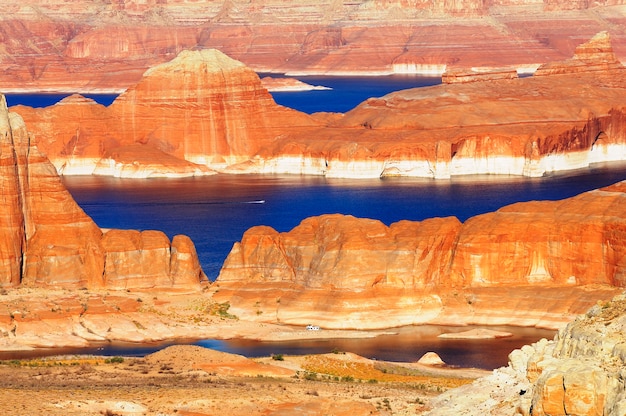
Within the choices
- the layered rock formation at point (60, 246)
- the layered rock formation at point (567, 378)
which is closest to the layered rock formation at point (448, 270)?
the layered rock formation at point (60, 246)

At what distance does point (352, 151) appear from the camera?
14075 centimetres

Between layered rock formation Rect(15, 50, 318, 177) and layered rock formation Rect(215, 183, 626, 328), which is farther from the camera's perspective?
layered rock formation Rect(15, 50, 318, 177)

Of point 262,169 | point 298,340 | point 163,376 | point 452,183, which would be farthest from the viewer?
point 262,169

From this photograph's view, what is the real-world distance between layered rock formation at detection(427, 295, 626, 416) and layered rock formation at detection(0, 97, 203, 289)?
35.4 meters

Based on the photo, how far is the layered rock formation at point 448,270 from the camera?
69.8m

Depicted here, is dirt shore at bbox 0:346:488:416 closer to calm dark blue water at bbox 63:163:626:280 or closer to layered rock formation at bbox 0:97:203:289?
layered rock formation at bbox 0:97:203:289

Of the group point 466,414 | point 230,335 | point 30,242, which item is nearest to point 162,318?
point 230,335

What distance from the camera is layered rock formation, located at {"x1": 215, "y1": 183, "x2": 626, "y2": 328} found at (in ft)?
229

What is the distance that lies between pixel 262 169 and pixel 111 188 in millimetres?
16636

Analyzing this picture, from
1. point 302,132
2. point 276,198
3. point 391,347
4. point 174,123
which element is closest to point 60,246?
point 391,347

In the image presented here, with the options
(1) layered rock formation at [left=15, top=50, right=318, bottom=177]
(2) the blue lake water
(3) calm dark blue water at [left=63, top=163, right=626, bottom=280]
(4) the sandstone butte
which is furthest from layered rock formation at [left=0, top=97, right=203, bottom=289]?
(1) layered rock formation at [left=15, top=50, right=318, bottom=177]

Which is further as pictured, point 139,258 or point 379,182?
point 379,182

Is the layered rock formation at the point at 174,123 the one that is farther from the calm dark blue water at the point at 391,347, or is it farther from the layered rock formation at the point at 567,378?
the layered rock formation at the point at 567,378

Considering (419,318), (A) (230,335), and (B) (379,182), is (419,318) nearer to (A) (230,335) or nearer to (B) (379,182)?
(A) (230,335)
